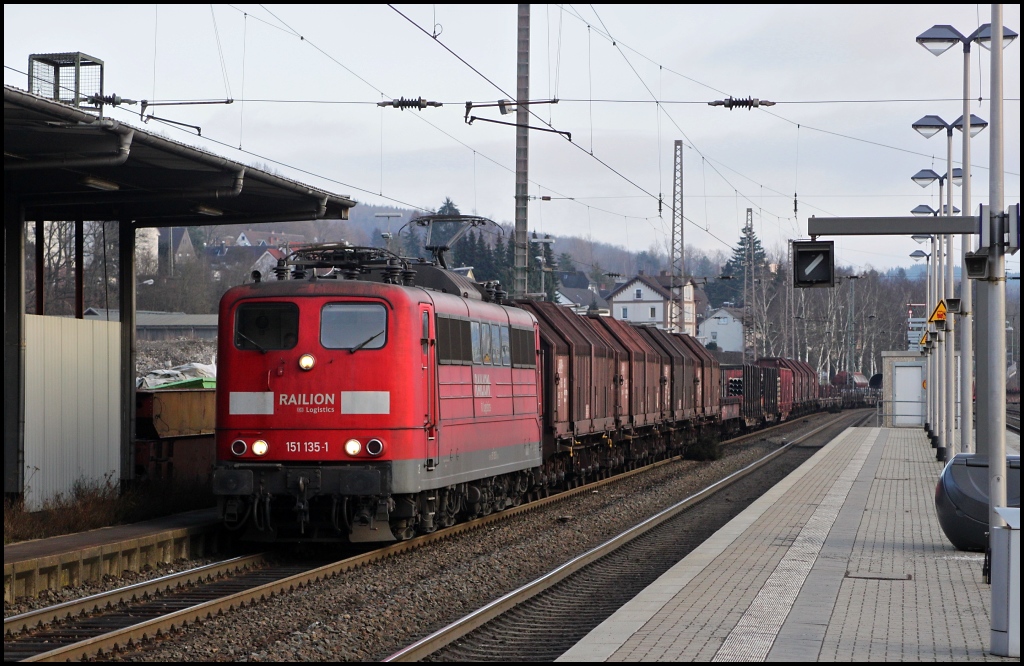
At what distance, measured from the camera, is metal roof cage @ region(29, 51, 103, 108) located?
20375 millimetres

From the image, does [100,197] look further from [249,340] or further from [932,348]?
[932,348]

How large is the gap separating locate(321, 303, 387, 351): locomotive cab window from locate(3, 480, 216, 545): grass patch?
3.50 m

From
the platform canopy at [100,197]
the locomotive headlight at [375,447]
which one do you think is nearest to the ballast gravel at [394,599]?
the locomotive headlight at [375,447]

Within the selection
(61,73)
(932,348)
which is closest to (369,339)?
(61,73)

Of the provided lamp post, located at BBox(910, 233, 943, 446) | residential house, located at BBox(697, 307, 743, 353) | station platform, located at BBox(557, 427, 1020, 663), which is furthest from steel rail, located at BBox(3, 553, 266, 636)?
residential house, located at BBox(697, 307, 743, 353)

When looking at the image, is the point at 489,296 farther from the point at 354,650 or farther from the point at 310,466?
the point at 354,650

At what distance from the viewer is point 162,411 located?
61.3 feet

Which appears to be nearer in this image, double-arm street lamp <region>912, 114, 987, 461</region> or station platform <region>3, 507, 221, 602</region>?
station platform <region>3, 507, 221, 602</region>

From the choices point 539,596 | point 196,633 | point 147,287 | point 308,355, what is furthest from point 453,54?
point 147,287

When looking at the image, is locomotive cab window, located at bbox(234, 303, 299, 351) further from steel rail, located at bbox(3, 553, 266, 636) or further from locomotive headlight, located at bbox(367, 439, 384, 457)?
steel rail, located at bbox(3, 553, 266, 636)

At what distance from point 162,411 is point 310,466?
20.3 ft

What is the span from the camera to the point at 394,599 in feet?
36.7

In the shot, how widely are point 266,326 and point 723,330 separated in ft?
401

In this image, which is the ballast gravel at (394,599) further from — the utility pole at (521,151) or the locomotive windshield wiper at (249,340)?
the utility pole at (521,151)
